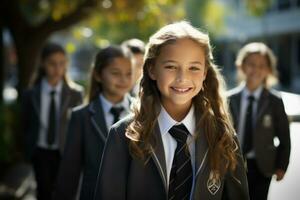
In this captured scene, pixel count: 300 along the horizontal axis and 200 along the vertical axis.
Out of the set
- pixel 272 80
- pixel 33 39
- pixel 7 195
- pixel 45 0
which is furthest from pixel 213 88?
pixel 45 0

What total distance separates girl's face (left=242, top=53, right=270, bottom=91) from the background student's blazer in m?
2.19

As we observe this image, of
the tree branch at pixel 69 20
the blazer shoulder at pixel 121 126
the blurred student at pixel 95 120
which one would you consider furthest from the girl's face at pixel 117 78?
the tree branch at pixel 69 20

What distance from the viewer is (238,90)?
4492 millimetres

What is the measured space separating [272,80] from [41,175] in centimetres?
238

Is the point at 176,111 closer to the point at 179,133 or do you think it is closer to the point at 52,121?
the point at 179,133

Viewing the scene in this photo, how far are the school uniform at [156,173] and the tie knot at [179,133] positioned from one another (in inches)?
0.7

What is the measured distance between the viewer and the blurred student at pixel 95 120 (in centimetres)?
322

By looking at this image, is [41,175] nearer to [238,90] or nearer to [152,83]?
[238,90]

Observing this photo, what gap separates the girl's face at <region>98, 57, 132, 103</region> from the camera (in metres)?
3.53

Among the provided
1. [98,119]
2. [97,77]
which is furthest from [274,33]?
[98,119]

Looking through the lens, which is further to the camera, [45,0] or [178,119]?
[45,0]

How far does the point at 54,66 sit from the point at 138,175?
112 inches

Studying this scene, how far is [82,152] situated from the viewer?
330 cm

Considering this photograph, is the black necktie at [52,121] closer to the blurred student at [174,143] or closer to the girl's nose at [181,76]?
the blurred student at [174,143]
